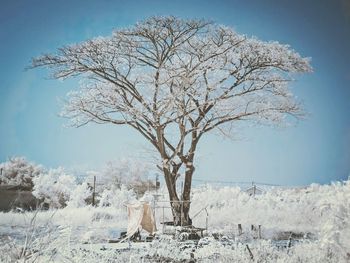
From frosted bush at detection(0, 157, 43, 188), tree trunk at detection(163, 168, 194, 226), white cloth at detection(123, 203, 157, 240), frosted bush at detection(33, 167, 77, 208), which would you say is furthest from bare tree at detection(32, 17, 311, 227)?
frosted bush at detection(0, 157, 43, 188)

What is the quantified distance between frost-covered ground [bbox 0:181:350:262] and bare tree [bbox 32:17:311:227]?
1.05 m

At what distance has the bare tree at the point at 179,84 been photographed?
490 centimetres

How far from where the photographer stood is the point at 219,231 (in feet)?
17.1

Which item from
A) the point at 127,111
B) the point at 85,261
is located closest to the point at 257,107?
the point at 127,111

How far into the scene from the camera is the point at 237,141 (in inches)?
210

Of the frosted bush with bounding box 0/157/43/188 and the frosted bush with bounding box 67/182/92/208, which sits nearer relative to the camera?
the frosted bush with bounding box 0/157/43/188

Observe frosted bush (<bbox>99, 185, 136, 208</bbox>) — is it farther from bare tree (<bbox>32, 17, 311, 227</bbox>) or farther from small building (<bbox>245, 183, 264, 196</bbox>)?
small building (<bbox>245, 183, 264, 196</bbox>)

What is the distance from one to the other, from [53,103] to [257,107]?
8.39 ft

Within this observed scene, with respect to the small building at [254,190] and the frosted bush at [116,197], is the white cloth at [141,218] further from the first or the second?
the small building at [254,190]

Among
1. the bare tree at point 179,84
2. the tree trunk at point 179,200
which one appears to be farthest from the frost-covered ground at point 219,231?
the bare tree at point 179,84

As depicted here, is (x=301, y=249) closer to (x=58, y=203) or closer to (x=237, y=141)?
(x=237, y=141)

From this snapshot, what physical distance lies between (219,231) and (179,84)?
186cm

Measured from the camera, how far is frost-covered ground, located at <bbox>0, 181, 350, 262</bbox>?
98.9 inches

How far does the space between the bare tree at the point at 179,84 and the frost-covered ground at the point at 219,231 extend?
1.05m
